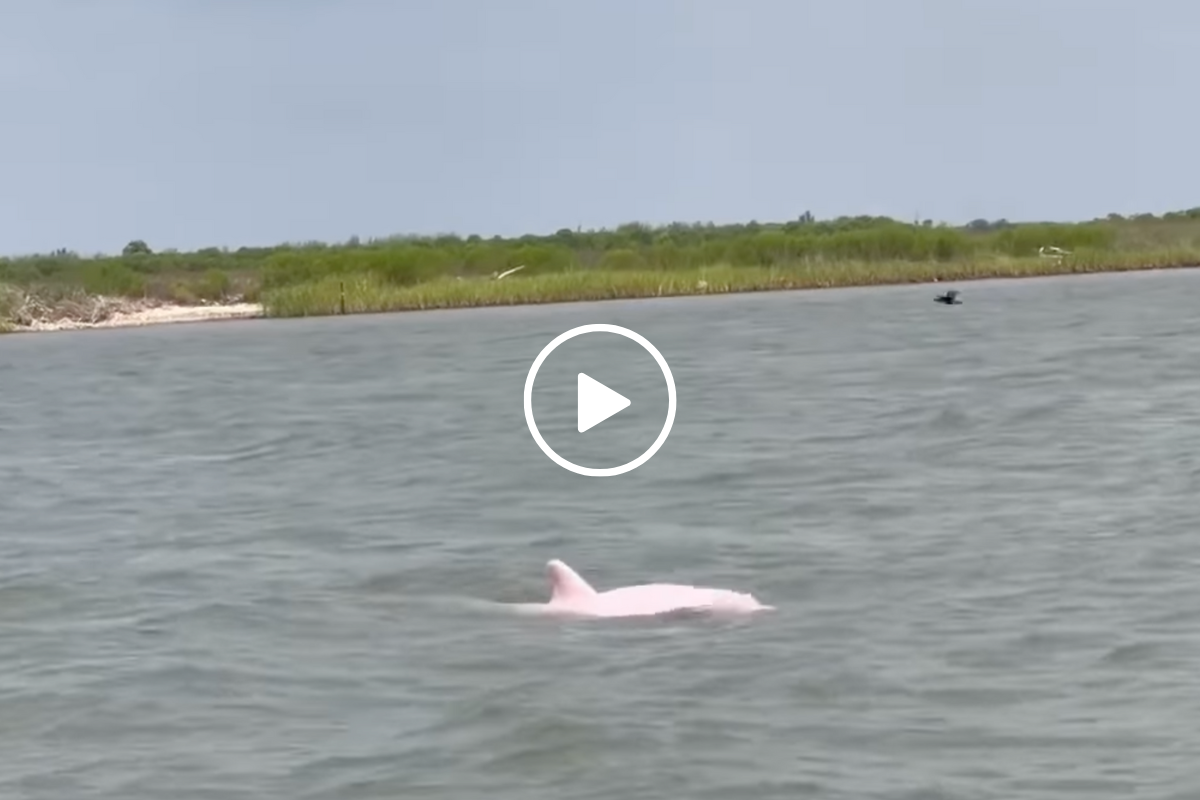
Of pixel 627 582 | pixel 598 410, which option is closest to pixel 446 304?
pixel 598 410

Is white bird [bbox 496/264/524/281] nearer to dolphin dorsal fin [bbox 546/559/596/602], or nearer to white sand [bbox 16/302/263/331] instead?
white sand [bbox 16/302/263/331]

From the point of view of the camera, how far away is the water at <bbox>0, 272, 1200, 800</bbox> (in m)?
9.66

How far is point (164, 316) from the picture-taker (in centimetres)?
7050

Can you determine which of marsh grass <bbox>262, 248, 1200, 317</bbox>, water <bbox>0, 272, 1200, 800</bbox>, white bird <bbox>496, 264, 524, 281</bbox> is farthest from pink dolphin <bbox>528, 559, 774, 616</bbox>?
white bird <bbox>496, 264, 524, 281</bbox>

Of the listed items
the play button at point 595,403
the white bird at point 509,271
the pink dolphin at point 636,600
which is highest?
the white bird at point 509,271

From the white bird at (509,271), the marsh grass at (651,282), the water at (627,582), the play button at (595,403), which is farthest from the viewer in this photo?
the white bird at (509,271)

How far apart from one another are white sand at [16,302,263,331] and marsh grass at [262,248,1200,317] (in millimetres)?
1433

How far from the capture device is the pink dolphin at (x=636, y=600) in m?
12.3

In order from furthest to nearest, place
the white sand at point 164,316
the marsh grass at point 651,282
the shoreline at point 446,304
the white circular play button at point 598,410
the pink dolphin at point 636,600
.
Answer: the white sand at point 164,316 < the shoreline at point 446,304 < the marsh grass at point 651,282 < the white circular play button at point 598,410 < the pink dolphin at point 636,600

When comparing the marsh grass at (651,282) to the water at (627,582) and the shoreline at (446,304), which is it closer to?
the shoreline at (446,304)

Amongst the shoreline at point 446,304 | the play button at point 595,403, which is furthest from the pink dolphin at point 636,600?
the shoreline at point 446,304

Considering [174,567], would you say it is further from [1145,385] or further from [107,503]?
[1145,385]

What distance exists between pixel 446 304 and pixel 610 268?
12.3 m

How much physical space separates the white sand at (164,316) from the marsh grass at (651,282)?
4.70 feet
